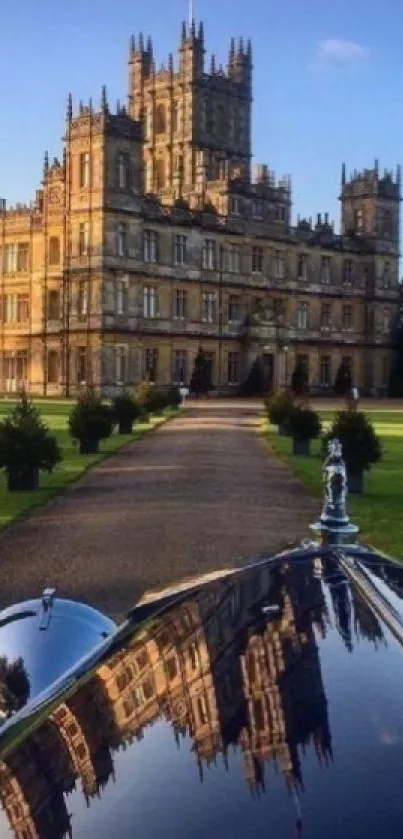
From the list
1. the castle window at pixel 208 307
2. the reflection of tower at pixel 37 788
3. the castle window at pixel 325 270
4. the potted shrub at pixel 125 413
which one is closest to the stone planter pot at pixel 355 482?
the potted shrub at pixel 125 413

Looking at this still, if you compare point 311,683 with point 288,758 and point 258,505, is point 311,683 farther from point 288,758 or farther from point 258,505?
point 258,505

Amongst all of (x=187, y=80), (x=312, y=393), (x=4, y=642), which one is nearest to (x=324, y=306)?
(x=312, y=393)

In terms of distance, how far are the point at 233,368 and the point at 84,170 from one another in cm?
1471

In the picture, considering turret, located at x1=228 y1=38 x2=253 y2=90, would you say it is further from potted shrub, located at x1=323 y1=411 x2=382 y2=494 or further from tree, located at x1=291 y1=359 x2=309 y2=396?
potted shrub, located at x1=323 y1=411 x2=382 y2=494

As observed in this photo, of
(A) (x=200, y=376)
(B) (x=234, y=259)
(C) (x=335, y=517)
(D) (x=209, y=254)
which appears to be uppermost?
(D) (x=209, y=254)

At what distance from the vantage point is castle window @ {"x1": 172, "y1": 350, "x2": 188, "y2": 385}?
6281 centimetres

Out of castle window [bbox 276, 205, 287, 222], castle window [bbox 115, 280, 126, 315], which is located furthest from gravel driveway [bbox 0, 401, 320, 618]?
castle window [bbox 276, 205, 287, 222]

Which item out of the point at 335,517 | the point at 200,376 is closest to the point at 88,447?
the point at 335,517

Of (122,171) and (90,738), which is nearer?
(90,738)

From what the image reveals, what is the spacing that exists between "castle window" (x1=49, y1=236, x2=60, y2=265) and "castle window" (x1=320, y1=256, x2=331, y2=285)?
61.4 ft

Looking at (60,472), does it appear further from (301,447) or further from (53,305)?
(53,305)

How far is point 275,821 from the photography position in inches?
60.3

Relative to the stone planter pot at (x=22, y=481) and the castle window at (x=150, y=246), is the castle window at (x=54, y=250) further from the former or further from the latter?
the stone planter pot at (x=22, y=481)

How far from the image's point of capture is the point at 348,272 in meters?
73.4
